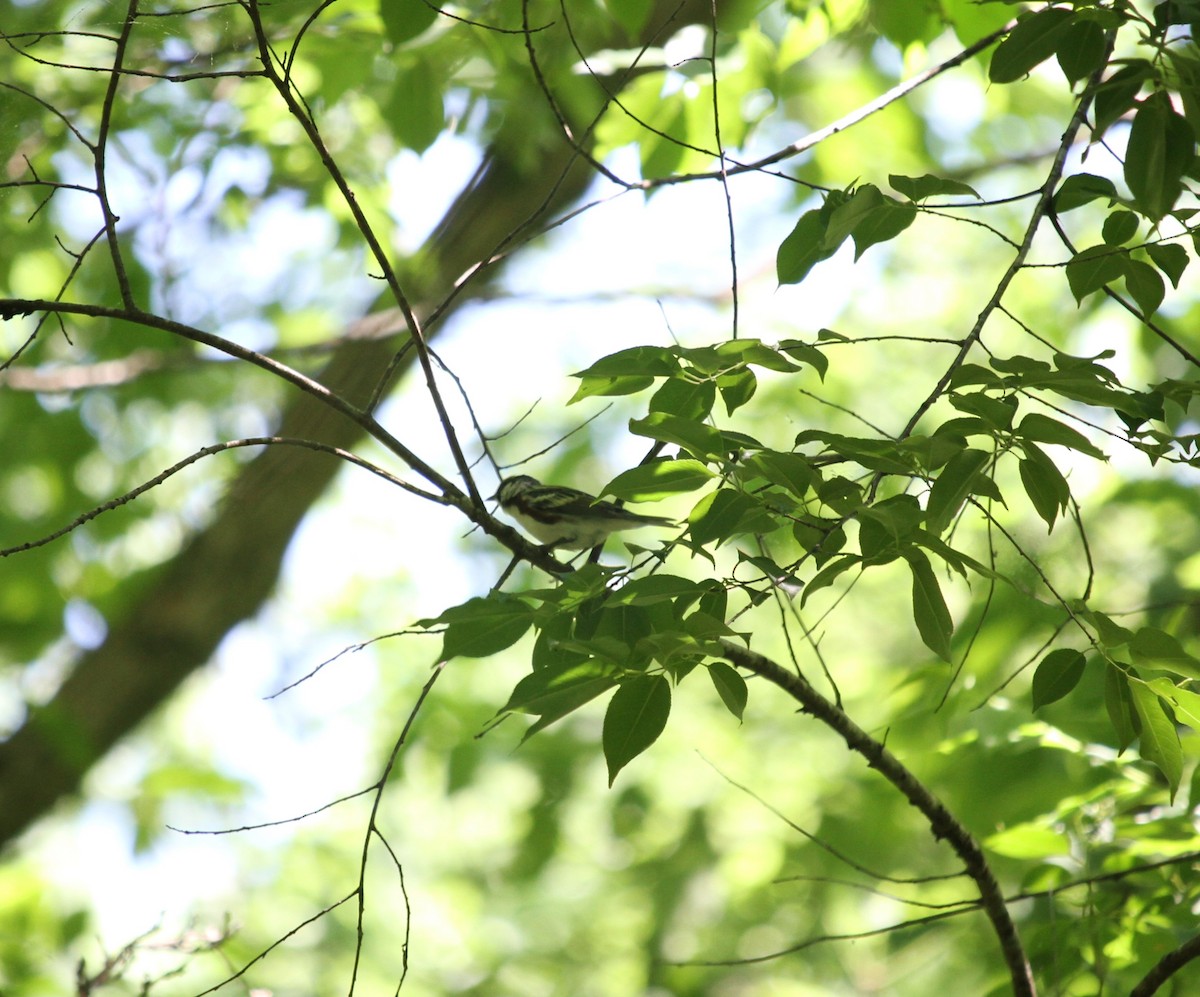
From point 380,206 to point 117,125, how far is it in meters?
1.34

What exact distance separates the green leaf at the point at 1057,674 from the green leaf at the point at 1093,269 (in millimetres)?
625

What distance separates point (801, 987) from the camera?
8062 mm

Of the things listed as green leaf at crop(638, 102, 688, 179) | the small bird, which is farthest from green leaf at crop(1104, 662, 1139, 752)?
the small bird

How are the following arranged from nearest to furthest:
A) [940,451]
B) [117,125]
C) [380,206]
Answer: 1. [940,451]
2. [117,125]
3. [380,206]

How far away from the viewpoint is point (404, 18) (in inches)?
109

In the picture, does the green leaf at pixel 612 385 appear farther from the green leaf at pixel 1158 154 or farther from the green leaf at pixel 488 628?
the green leaf at pixel 1158 154

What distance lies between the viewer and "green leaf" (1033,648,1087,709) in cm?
177

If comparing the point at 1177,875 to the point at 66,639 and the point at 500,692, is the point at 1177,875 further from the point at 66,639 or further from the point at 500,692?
the point at 500,692

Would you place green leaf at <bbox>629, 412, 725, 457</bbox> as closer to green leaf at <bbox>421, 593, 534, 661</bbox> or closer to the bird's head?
green leaf at <bbox>421, 593, 534, 661</bbox>

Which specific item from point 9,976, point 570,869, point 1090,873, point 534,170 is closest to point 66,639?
point 9,976

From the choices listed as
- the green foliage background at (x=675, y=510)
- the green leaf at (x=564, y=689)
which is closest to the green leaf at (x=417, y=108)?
the green foliage background at (x=675, y=510)

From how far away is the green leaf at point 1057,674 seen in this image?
177 centimetres

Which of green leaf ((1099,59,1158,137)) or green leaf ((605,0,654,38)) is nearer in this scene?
green leaf ((1099,59,1158,137))

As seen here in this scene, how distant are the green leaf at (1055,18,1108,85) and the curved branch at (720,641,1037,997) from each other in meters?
1.25
